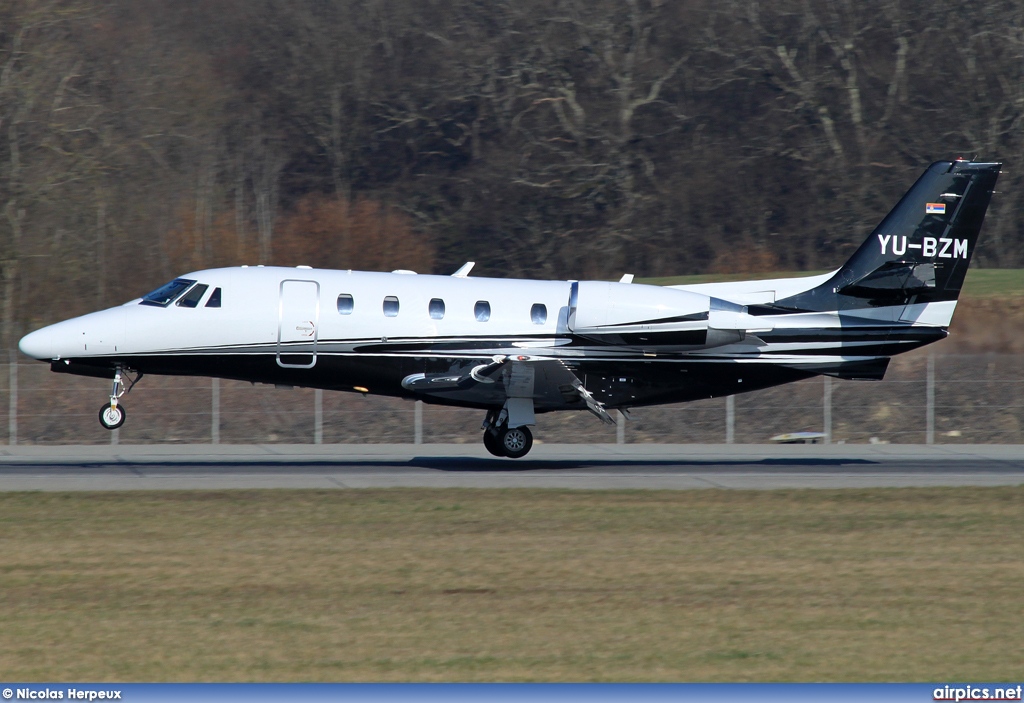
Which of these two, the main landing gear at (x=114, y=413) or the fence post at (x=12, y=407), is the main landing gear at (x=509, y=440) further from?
the fence post at (x=12, y=407)

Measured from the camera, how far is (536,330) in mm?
20734

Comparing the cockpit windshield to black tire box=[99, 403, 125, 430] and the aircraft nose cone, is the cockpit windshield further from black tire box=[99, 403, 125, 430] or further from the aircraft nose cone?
black tire box=[99, 403, 125, 430]

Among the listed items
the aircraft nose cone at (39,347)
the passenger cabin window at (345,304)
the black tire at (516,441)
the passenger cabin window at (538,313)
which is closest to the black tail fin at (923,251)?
the passenger cabin window at (538,313)

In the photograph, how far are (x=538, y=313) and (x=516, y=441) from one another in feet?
7.78

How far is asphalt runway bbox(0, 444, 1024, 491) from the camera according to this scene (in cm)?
1873

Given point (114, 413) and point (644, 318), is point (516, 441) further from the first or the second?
point (114, 413)

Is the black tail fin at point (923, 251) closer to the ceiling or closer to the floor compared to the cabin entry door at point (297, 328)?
closer to the ceiling

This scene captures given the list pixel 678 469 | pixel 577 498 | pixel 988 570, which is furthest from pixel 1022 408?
pixel 988 570

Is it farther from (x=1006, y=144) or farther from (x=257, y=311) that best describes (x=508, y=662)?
(x=1006, y=144)

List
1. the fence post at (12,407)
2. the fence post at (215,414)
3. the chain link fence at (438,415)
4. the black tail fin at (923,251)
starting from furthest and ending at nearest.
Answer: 1. the chain link fence at (438,415)
2. the fence post at (215,414)
3. the fence post at (12,407)
4. the black tail fin at (923,251)

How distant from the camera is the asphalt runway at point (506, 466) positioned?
18734 millimetres

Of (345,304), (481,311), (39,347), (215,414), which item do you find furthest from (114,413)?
(215,414)

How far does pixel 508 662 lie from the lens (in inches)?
335

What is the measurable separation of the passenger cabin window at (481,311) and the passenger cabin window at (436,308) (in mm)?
559
